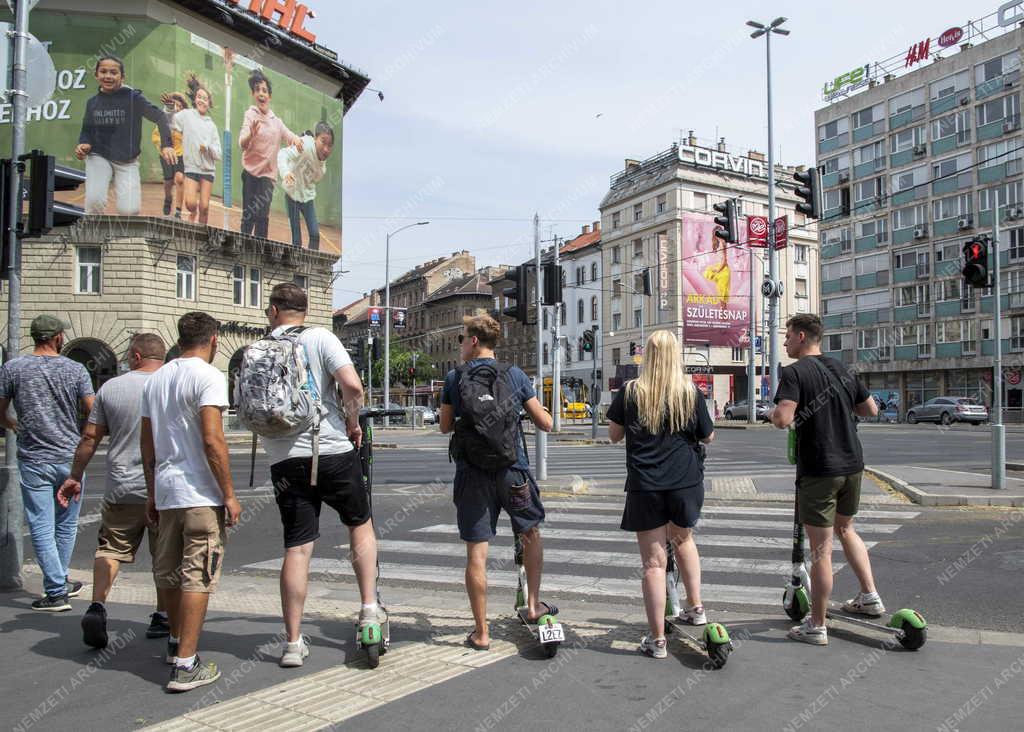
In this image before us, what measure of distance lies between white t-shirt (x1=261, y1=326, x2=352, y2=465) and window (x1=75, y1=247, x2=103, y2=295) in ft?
102

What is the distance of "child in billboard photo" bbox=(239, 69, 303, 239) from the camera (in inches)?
1396

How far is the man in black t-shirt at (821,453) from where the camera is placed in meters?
4.75

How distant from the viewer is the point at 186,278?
3391 cm

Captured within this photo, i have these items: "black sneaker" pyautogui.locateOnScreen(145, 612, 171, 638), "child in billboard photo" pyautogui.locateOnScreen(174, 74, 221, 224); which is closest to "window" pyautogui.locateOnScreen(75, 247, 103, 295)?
"child in billboard photo" pyautogui.locateOnScreen(174, 74, 221, 224)

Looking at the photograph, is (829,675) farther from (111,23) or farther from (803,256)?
(803,256)

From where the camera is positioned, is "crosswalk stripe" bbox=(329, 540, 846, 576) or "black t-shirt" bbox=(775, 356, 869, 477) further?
"crosswalk stripe" bbox=(329, 540, 846, 576)

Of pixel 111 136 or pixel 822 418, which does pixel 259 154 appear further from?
pixel 822 418

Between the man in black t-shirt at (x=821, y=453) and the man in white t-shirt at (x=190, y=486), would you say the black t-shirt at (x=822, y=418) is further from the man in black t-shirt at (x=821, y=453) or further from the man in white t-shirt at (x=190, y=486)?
the man in white t-shirt at (x=190, y=486)

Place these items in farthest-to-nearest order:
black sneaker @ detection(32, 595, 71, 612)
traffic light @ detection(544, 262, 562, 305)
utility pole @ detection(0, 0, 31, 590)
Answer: traffic light @ detection(544, 262, 562, 305) → utility pole @ detection(0, 0, 31, 590) → black sneaker @ detection(32, 595, 71, 612)

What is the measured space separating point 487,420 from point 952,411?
44074mm

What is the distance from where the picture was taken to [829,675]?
13.8ft

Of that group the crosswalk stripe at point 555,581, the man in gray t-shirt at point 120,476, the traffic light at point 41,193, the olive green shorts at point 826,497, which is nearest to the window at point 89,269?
the traffic light at point 41,193

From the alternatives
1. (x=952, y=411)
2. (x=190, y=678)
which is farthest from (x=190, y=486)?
(x=952, y=411)

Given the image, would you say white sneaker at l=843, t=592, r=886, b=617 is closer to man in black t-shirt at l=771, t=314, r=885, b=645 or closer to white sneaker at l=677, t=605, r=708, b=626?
man in black t-shirt at l=771, t=314, r=885, b=645
